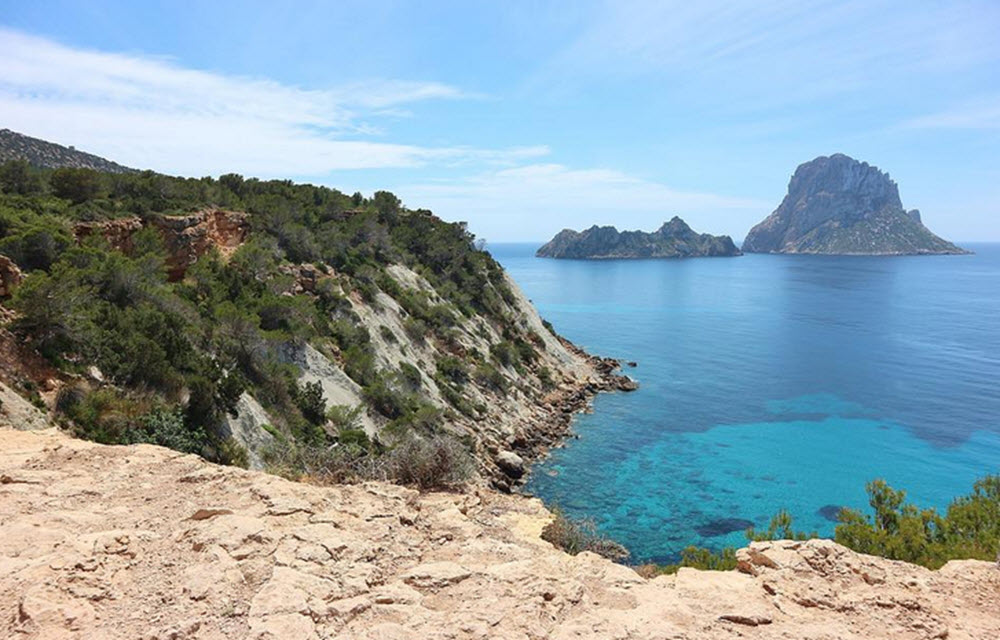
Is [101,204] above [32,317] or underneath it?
above

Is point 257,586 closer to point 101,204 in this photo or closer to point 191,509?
point 191,509

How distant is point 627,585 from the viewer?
Result: 6.60 metres

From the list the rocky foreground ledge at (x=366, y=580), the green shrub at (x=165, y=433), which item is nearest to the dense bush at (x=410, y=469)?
the rocky foreground ledge at (x=366, y=580)

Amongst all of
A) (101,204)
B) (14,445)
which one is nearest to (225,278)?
(101,204)

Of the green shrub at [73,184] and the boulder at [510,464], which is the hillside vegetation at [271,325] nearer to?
the green shrub at [73,184]

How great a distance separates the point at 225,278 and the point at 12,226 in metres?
9.22

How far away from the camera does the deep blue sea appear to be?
29188mm

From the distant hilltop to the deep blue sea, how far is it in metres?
40.5

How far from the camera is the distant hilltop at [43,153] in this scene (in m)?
43.1

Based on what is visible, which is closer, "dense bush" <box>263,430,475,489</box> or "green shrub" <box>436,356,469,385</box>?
"dense bush" <box>263,430,475,489</box>

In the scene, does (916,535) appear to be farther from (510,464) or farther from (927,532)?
(510,464)

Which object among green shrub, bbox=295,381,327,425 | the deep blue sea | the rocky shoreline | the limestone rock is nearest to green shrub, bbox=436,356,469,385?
the rocky shoreline

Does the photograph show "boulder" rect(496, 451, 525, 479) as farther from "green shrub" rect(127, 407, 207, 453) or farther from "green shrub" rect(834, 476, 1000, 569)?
"green shrub" rect(834, 476, 1000, 569)

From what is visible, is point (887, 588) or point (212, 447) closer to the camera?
A: point (887, 588)
